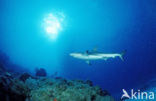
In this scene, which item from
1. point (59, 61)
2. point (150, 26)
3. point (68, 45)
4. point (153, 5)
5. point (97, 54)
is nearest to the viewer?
point (97, 54)

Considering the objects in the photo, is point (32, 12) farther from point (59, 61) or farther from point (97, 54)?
point (59, 61)

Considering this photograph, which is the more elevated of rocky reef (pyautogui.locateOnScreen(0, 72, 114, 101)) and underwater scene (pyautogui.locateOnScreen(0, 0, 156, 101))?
underwater scene (pyautogui.locateOnScreen(0, 0, 156, 101))

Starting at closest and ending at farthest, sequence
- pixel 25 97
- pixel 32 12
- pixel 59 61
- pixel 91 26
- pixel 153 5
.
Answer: pixel 25 97, pixel 153 5, pixel 32 12, pixel 91 26, pixel 59 61

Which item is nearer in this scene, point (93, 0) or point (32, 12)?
point (93, 0)

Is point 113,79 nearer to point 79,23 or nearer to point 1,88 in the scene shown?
point 79,23

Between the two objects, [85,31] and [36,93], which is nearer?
[36,93]

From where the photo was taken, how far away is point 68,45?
3268 inches

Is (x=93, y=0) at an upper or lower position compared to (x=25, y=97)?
upper

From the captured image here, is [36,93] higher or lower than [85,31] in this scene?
lower

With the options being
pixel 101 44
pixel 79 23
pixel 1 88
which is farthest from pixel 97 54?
pixel 101 44

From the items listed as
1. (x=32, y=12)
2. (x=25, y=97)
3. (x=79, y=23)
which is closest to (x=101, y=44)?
(x=79, y=23)

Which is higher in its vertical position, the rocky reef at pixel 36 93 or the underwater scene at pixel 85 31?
the underwater scene at pixel 85 31

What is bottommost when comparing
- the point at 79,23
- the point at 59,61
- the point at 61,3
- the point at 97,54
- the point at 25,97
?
the point at 25,97

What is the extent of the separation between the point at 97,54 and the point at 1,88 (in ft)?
23.5
